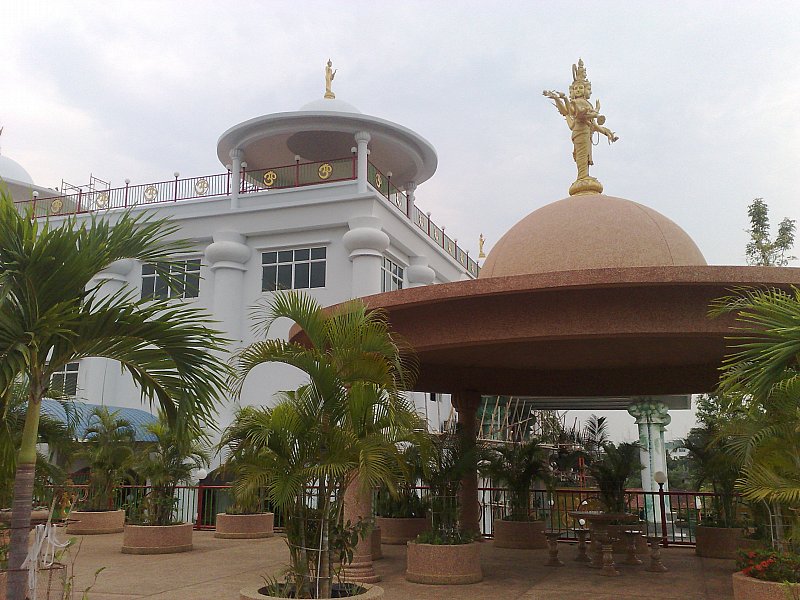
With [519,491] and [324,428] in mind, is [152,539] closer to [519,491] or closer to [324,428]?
[519,491]

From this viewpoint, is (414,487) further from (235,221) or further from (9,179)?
(9,179)

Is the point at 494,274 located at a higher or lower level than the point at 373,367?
higher

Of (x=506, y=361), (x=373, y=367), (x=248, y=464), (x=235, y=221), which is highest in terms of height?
(x=235, y=221)

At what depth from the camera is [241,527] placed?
18.3 metres

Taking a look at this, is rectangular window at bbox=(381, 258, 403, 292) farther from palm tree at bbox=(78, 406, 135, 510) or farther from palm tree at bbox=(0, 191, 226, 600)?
palm tree at bbox=(0, 191, 226, 600)

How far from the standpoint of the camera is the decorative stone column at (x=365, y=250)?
27234 millimetres

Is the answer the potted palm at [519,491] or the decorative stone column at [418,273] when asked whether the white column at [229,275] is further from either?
the potted palm at [519,491]

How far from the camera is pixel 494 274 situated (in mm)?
14883

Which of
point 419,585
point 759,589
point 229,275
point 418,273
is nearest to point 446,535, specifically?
point 419,585

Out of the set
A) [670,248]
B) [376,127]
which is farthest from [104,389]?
[670,248]

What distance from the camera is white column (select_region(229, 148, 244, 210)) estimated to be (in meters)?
30.0

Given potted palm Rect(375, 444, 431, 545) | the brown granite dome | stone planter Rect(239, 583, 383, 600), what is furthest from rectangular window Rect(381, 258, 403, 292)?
stone planter Rect(239, 583, 383, 600)

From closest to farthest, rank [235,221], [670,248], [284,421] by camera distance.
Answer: [284,421]
[670,248]
[235,221]

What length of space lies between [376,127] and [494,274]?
55.1ft
